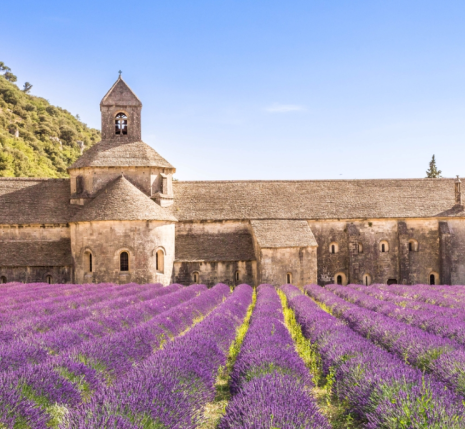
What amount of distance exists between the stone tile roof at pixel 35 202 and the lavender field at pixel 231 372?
660 inches

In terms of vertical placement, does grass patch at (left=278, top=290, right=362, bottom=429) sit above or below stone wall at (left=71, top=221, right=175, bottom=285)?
below

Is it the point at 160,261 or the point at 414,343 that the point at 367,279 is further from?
the point at 414,343

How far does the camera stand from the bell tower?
34.1 metres

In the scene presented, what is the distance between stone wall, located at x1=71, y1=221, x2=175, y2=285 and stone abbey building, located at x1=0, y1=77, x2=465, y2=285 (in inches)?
2.3

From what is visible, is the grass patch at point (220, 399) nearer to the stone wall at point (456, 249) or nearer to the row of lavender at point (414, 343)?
the row of lavender at point (414, 343)

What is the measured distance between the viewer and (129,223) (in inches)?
1106

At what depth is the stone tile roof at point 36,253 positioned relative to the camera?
2892cm

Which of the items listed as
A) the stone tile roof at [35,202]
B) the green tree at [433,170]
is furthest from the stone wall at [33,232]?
the green tree at [433,170]

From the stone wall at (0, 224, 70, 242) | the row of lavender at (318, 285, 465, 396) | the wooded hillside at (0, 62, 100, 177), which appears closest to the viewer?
the row of lavender at (318, 285, 465, 396)

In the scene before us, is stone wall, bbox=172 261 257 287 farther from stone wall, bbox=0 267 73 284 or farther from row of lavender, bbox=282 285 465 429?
row of lavender, bbox=282 285 465 429

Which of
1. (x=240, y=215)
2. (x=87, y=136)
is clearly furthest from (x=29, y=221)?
(x=87, y=136)

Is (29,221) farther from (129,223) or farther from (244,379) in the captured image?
(244,379)

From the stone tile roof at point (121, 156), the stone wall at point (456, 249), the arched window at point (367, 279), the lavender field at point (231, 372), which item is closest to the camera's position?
the lavender field at point (231, 372)

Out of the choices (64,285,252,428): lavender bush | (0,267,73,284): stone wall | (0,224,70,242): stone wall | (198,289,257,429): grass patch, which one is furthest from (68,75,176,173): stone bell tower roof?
(64,285,252,428): lavender bush
